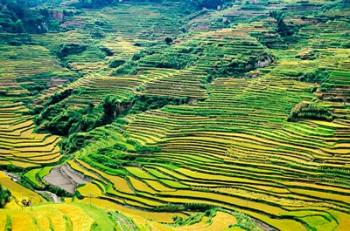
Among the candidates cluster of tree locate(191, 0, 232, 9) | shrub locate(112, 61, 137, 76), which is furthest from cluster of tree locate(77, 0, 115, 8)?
shrub locate(112, 61, 137, 76)

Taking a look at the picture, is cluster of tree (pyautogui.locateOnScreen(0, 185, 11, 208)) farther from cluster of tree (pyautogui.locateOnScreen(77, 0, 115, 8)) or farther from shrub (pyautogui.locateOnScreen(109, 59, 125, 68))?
cluster of tree (pyautogui.locateOnScreen(77, 0, 115, 8))

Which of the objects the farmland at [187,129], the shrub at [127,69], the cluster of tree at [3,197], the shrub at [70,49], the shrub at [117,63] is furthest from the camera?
the shrub at [70,49]

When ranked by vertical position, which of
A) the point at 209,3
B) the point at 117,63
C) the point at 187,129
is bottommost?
the point at 187,129

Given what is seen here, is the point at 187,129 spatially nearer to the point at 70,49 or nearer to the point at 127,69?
the point at 127,69

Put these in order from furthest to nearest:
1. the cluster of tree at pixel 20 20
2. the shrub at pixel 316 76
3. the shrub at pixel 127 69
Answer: the cluster of tree at pixel 20 20 < the shrub at pixel 127 69 < the shrub at pixel 316 76

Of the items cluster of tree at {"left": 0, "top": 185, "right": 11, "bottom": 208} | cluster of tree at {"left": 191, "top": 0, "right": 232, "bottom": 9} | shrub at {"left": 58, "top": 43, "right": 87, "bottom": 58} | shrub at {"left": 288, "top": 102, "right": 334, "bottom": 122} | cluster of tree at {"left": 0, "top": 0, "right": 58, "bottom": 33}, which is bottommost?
cluster of tree at {"left": 0, "top": 185, "right": 11, "bottom": 208}

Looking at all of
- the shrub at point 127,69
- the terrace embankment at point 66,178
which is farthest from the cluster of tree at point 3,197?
the shrub at point 127,69

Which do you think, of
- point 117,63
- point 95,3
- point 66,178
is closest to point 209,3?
point 95,3

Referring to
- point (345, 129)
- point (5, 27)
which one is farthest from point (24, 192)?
point (5, 27)

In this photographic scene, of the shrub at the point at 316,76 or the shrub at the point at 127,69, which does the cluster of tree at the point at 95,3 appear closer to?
the shrub at the point at 127,69
